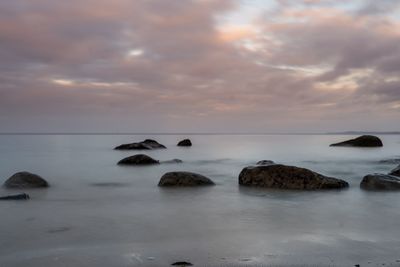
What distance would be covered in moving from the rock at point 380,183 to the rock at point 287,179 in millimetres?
622

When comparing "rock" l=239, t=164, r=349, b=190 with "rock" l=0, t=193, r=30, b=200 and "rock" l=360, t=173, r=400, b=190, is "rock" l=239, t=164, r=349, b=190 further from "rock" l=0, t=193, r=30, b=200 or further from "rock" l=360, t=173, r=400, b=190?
"rock" l=0, t=193, r=30, b=200

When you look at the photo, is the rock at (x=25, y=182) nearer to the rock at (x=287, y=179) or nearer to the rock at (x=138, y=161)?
the rock at (x=287, y=179)

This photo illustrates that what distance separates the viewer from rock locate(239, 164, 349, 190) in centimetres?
1148

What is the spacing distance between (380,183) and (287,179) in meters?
2.41

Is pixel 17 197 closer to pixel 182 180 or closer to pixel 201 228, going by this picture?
pixel 182 180

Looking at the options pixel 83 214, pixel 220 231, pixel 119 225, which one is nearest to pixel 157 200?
pixel 83 214

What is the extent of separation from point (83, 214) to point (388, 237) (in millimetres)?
5162

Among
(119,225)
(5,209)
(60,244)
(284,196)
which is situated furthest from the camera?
(284,196)

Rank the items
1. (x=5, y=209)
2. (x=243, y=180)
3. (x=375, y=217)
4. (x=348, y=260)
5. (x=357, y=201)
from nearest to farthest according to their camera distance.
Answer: (x=348, y=260)
(x=375, y=217)
(x=5, y=209)
(x=357, y=201)
(x=243, y=180)

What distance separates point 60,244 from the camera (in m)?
5.57

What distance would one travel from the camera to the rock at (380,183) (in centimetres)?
1087

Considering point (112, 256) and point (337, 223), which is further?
point (337, 223)

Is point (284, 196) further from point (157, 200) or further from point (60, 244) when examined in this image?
point (60, 244)

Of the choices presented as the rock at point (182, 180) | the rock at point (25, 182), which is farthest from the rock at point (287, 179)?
the rock at point (25, 182)
